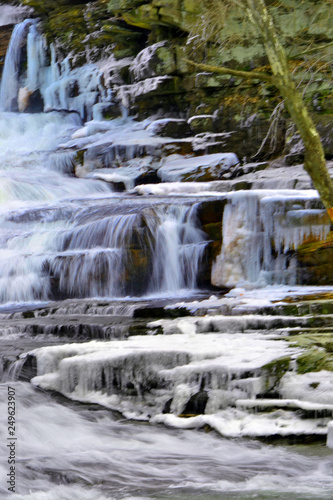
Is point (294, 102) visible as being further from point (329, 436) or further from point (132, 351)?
point (329, 436)

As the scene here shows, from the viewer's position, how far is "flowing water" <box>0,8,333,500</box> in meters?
4.20

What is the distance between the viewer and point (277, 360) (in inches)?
206

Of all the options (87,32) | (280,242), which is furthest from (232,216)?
(87,32)

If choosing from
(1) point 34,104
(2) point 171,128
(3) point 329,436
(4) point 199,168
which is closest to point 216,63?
(2) point 171,128

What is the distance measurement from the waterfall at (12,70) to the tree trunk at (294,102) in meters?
16.9

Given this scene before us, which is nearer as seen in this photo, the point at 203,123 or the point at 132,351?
the point at 132,351

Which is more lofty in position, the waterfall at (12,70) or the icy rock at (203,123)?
the waterfall at (12,70)

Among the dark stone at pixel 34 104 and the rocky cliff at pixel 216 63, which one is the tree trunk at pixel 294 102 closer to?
the rocky cliff at pixel 216 63

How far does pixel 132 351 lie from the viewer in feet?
19.2

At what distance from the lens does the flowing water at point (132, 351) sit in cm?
420

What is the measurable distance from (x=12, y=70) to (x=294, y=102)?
17805 millimetres

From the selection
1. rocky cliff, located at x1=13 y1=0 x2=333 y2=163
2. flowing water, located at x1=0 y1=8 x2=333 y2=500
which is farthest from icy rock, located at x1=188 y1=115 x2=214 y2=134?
flowing water, located at x1=0 y1=8 x2=333 y2=500

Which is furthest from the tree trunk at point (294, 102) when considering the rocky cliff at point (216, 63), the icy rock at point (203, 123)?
the icy rock at point (203, 123)

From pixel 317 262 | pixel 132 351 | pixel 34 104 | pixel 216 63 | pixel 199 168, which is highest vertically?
pixel 34 104
